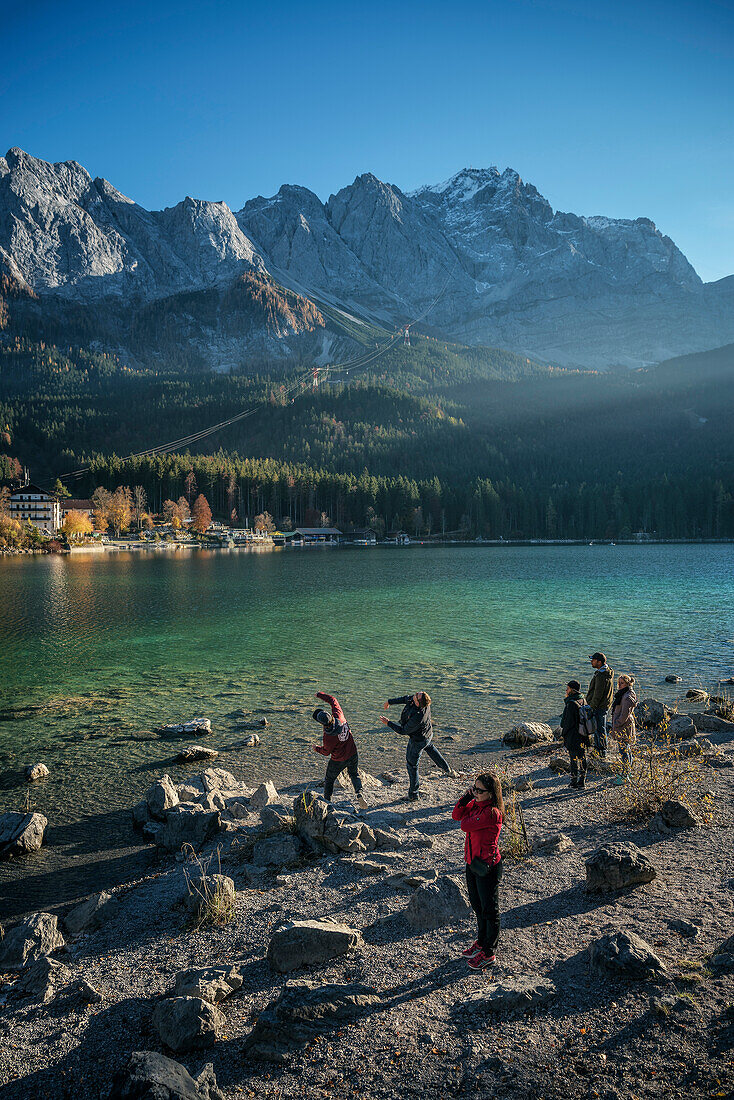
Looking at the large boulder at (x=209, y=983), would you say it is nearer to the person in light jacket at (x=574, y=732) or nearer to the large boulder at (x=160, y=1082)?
the large boulder at (x=160, y=1082)

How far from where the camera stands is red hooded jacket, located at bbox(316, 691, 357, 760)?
1310cm

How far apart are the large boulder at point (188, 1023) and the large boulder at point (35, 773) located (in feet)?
40.3

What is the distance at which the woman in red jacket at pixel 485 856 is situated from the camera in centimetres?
759

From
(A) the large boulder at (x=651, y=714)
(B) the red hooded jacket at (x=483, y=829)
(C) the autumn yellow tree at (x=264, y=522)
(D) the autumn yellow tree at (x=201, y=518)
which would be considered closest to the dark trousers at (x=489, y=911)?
(B) the red hooded jacket at (x=483, y=829)

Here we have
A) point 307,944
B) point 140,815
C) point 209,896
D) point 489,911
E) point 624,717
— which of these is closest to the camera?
point 489,911

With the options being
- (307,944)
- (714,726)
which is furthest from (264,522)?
(307,944)

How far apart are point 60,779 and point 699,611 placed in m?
44.8

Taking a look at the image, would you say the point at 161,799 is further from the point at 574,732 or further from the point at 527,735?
the point at 527,735

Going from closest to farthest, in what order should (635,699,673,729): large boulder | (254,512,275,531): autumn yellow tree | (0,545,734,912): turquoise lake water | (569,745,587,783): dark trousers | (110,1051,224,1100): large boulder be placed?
(110,1051,224,1100): large boulder → (569,745,587,783): dark trousers → (0,545,734,912): turquoise lake water → (635,699,673,729): large boulder → (254,512,275,531): autumn yellow tree

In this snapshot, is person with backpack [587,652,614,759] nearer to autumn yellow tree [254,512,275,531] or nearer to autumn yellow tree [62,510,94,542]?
autumn yellow tree [62,510,94,542]

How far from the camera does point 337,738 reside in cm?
1322

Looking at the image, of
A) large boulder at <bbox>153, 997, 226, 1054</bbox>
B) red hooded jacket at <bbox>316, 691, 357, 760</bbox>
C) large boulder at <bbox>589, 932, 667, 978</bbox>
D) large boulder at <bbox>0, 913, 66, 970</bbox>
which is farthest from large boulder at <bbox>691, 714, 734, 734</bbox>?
large boulder at <bbox>0, 913, 66, 970</bbox>

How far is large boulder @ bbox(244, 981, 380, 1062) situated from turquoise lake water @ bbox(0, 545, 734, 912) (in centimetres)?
612

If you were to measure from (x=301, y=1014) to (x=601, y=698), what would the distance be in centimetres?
1163
